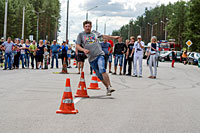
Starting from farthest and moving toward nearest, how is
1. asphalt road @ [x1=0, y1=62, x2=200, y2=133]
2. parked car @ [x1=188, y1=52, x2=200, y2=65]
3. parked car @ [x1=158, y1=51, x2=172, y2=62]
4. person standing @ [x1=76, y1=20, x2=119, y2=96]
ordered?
parked car @ [x1=158, y1=51, x2=172, y2=62] < parked car @ [x1=188, y1=52, x2=200, y2=65] < person standing @ [x1=76, y1=20, x2=119, y2=96] < asphalt road @ [x1=0, y1=62, x2=200, y2=133]

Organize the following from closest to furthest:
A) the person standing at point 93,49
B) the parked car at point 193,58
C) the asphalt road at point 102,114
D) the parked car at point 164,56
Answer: the asphalt road at point 102,114 → the person standing at point 93,49 → the parked car at point 193,58 → the parked car at point 164,56

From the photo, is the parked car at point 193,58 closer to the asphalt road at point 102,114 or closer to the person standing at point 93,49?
the asphalt road at point 102,114

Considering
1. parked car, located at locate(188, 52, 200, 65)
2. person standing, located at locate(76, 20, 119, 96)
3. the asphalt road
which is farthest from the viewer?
parked car, located at locate(188, 52, 200, 65)

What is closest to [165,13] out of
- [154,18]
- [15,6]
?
[154,18]

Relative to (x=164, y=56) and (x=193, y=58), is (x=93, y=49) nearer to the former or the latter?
(x=193, y=58)

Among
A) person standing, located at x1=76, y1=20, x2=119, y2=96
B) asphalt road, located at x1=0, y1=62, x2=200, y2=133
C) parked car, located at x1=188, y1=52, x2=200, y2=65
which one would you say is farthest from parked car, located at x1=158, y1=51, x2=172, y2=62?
person standing, located at x1=76, y1=20, x2=119, y2=96

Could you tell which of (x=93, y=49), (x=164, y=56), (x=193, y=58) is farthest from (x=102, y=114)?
(x=164, y=56)

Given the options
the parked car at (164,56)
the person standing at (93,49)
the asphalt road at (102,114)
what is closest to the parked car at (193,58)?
the parked car at (164,56)

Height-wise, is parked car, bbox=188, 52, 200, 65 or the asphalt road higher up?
parked car, bbox=188, 52, 200, 65

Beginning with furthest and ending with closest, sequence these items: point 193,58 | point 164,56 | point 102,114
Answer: point 164,56, point 193,58, point 102,114

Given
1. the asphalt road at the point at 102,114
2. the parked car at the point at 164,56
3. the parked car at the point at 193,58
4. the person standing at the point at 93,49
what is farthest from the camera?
the parked car at the point at 164,56

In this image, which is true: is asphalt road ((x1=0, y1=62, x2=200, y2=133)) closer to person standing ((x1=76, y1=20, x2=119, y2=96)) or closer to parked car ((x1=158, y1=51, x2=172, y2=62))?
person standing ((x1=76, y1=20, x2=119, y2=96))

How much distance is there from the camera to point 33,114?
716 centimetres

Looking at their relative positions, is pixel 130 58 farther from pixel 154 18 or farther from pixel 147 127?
pixel 154 18
